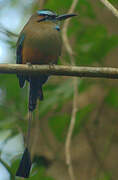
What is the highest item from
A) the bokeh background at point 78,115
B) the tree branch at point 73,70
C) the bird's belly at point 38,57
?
the tree branch at point 73,70

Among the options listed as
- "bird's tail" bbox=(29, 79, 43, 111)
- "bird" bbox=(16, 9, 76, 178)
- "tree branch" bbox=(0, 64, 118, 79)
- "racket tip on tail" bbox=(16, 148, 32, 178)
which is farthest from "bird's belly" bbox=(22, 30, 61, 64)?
"racket tip on tail" bbox=(16, 148, 32, 178)

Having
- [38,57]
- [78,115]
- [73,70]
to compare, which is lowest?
[78,115]

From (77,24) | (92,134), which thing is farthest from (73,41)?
(92,134)

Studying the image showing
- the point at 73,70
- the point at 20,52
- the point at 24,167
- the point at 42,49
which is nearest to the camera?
the point at 73,70

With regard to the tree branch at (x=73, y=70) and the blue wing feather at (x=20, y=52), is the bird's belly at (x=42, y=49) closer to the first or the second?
the blue wing feather at (x=20, y=52)

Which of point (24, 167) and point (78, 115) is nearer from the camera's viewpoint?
point (24, 167)

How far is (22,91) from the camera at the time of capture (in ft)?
12.3

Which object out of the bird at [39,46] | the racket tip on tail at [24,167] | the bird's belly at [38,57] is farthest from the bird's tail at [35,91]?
the racket tip on tail at [24,167]

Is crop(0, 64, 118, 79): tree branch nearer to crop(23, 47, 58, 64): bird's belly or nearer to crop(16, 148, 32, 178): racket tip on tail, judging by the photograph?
crop(23, 47, 58, 64): bird's belly

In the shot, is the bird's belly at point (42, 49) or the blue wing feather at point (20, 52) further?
the blue wing feather at point (20, 52)

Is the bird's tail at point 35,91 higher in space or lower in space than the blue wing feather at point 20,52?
lower

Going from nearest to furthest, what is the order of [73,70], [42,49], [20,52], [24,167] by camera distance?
[73,70]
[24,167]
[42,49]
[20,52]

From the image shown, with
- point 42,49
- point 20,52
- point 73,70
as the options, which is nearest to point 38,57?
point 42,49

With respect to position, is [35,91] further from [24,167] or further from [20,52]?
[24,167]
